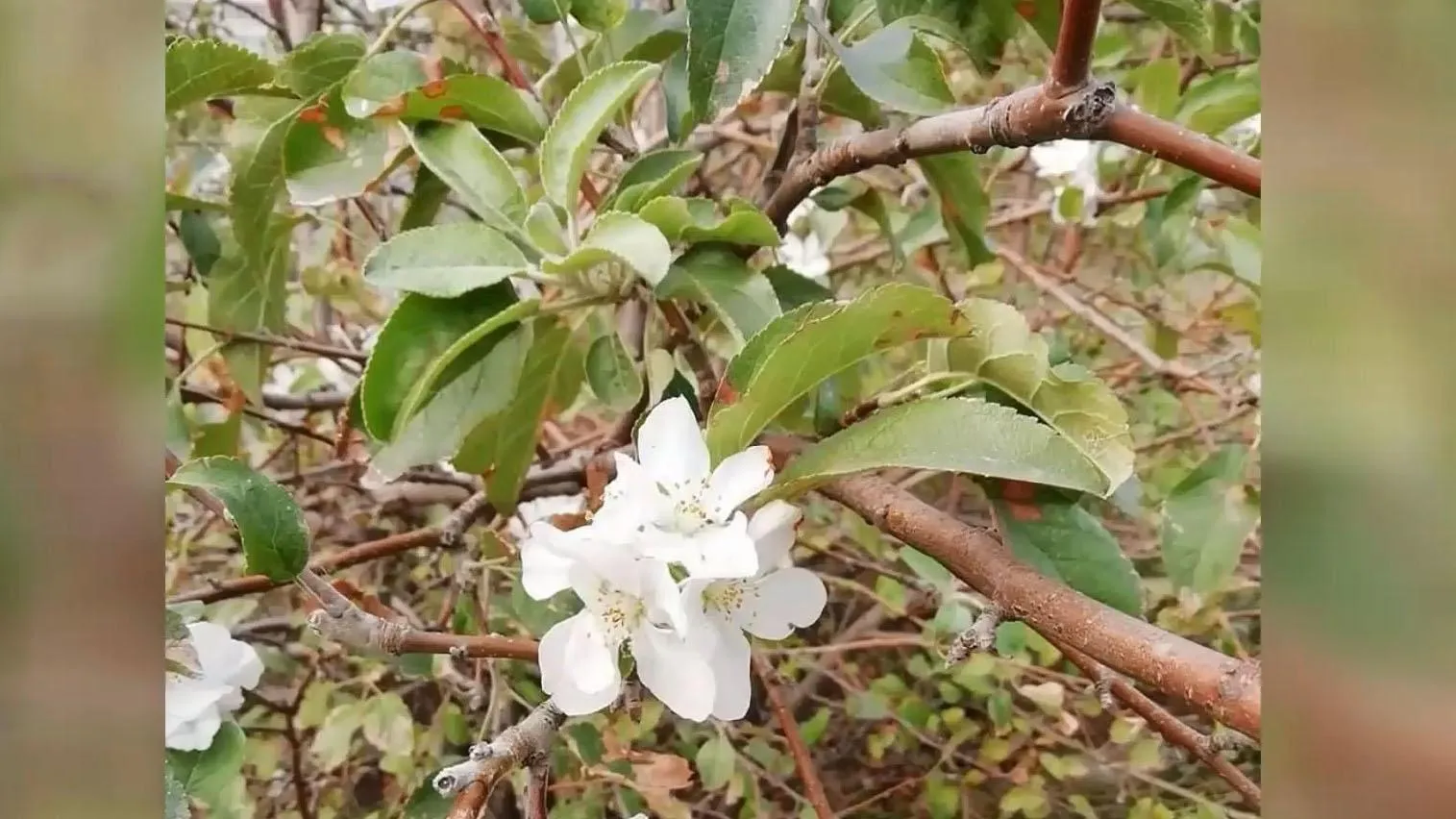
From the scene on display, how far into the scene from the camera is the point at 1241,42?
73 cm

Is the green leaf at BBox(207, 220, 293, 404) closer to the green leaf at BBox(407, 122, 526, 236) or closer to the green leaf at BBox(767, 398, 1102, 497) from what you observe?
the green leaf at BBox(407, 122, 526, 236)

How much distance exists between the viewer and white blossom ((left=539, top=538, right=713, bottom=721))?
0.35 meters

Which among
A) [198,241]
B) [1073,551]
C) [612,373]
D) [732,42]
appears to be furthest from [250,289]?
[1073,551]

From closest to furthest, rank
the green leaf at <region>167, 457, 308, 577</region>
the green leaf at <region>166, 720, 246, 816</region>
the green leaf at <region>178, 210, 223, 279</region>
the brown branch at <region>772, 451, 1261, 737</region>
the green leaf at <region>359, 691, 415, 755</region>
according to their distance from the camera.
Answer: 1. the brown branch at <region>772, 451, 1261, 737</region>
2. the green leaf at <region>167, 457, 308, 577</region>
3. the green leaf at <region>166, 720, 246, 816</region>
4. the green leaf at <region>178, 210, 223, 279</region>
5. the green leaf at <region>359, 691, 415, 755</region>

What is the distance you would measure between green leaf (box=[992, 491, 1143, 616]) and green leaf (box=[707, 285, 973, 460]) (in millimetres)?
82

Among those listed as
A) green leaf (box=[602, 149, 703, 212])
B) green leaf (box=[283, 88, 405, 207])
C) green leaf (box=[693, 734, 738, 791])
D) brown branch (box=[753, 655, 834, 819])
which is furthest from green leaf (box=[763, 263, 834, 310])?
green leaf (box=[693, 734, 738, 791])

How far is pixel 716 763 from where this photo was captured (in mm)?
858

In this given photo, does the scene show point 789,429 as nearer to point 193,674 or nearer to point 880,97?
point 880,97

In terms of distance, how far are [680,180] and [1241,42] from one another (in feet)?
1.55

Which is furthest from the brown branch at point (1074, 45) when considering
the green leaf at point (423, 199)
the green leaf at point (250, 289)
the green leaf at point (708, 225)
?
the green leaf at point (250, 289)

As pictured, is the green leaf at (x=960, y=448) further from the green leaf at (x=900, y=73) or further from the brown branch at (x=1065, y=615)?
the green leaf at (x=900, y=73)

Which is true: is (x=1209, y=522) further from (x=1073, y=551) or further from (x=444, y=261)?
(x=444, y=261)

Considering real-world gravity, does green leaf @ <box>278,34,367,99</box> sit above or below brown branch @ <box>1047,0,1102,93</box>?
below

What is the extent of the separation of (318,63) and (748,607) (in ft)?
1.10
